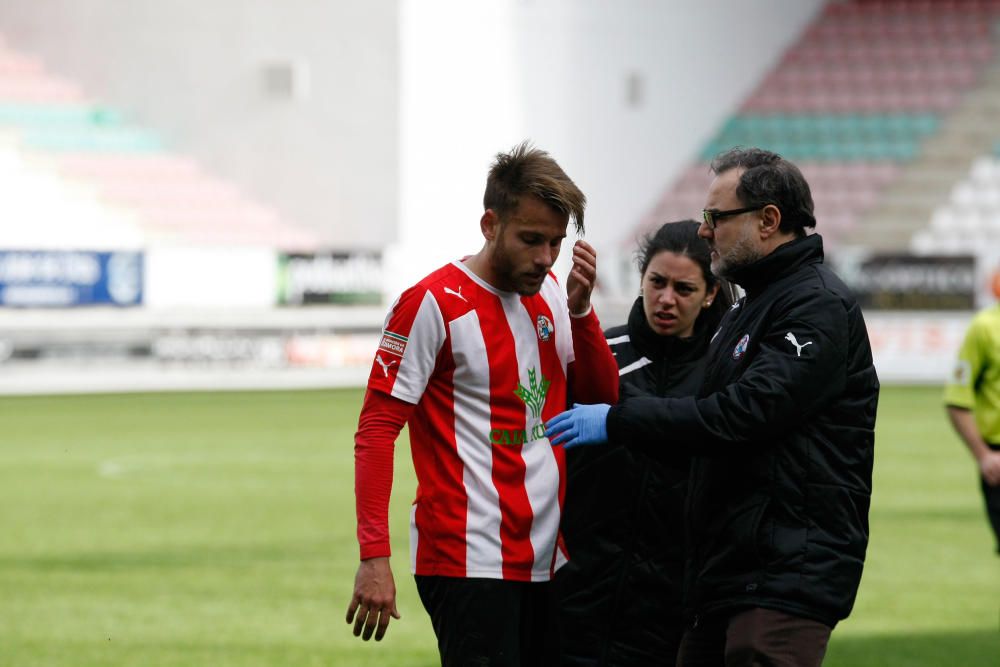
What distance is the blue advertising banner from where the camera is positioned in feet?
73.4

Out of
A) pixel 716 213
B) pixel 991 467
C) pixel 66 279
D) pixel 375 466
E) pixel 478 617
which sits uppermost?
pixel 716 213

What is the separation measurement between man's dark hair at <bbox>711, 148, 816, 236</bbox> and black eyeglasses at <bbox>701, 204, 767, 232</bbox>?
0.04 ft

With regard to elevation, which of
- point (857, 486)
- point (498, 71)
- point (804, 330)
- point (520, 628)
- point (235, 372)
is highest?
point (498, 71)

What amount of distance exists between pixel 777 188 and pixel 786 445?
0.63 m

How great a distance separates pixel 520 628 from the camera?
3709mm

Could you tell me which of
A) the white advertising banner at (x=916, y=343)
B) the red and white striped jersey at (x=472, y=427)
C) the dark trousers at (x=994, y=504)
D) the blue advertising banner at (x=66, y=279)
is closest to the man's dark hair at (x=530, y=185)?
the red and white striped jersey at (x=472, y=427)

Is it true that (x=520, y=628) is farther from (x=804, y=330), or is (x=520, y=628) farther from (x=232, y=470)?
(x=232, y=470)

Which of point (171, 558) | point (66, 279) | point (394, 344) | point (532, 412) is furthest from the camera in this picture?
point (66, 279)

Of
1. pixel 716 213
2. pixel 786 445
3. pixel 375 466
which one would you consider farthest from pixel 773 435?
pixel 375 466

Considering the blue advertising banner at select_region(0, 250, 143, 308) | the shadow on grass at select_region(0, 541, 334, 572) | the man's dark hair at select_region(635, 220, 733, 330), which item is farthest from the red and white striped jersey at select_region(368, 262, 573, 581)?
the blue advertising banner at select_region(0, 250, 143, 308)

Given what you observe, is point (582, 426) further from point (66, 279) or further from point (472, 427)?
point (66, 279)

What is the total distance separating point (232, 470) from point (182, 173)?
576 inches

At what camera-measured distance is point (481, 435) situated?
143 inches

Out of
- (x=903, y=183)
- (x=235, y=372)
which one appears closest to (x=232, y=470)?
(x=235, y=372)
